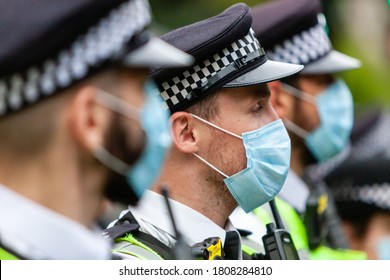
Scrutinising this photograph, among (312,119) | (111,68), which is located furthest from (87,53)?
(312,119)

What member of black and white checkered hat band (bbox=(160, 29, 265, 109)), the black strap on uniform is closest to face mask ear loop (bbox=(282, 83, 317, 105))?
black and white checkered hat band (bbox=(160, 29, 265, 109))

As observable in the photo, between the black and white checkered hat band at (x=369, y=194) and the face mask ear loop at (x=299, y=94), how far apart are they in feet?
3.90

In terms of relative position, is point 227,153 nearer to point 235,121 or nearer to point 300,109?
point 235,121

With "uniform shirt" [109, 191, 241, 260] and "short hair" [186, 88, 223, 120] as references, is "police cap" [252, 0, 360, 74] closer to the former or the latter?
"short hair" [186, 88, 223, 120]

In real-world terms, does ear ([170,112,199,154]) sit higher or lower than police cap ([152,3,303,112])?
lower

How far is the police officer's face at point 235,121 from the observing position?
174 inches

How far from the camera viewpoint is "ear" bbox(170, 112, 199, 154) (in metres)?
4.35

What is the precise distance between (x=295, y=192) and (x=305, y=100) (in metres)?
0.47

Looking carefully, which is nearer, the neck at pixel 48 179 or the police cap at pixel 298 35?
the neck at pixel 48 179

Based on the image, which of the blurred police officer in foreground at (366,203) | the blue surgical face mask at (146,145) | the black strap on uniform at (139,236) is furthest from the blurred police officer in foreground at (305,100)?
the blue surgical face mask at (146,145)

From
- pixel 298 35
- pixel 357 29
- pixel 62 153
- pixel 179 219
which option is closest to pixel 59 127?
pixel 62 153

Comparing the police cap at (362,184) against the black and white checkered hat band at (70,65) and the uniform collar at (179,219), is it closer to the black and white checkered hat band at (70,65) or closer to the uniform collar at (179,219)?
the uniform collar at (179,219)
